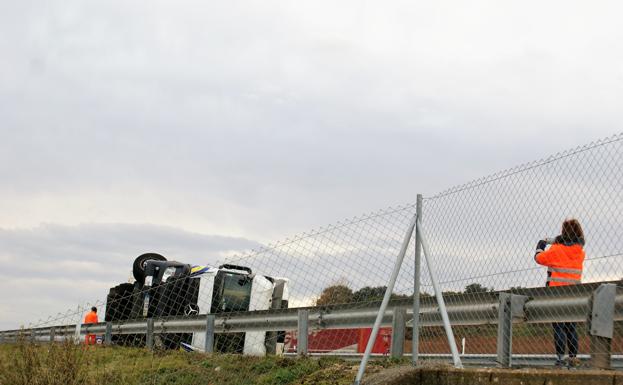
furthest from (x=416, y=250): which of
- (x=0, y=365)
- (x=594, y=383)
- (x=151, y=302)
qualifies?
(x=151, y=302)

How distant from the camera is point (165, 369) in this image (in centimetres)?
956

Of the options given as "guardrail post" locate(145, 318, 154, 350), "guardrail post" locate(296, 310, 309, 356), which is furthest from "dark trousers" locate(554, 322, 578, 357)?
"guardrail post" locate(145, 318, 154, 350)

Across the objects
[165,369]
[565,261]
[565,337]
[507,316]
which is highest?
[565,261]

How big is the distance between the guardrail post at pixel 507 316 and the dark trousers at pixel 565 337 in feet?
1.24

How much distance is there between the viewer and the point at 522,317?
6766 millimetres

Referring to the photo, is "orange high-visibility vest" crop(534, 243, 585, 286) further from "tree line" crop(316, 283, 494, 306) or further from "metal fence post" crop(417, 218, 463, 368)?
"metal fence post" crop(417, 218, 463, 368)

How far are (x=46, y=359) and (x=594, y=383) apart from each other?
613 centimetres

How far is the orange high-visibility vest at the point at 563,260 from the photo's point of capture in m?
6.47

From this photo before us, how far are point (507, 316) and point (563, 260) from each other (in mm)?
639

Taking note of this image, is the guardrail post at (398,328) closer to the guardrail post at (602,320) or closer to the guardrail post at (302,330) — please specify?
the guardrail post at (302,330)

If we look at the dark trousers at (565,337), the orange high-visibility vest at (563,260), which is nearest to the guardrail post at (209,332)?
the orange high-visibility vest at (563,260)

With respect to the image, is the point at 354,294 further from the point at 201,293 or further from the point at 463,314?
the point at 201,293

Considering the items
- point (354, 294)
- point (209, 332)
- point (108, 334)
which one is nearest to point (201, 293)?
point (108, 334)

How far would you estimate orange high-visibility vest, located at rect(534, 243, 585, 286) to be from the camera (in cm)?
647
